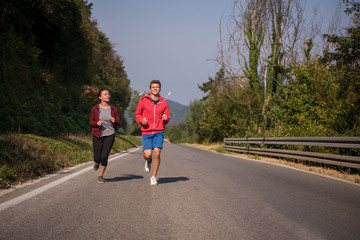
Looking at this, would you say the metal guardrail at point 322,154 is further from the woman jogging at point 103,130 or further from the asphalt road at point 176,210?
the woman jogging at point 103,130

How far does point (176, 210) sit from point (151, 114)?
2.27m

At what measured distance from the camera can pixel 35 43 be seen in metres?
14.3

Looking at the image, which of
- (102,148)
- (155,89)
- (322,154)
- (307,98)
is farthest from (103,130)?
(307,98)

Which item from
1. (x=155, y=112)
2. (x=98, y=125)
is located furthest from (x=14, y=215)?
(x=155, y=112)

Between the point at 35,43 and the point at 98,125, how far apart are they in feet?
36.8

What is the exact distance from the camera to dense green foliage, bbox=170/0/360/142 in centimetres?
1033

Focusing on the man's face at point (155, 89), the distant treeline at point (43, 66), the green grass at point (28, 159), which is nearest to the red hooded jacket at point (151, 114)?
the man's face at point (155, 89)

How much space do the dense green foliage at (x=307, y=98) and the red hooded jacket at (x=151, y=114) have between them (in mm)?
7093

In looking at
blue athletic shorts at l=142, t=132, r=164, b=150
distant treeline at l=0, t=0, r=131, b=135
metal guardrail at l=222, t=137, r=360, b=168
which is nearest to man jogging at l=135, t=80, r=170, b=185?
blue athletic shorts at l=142, t=132, r=164, b=150

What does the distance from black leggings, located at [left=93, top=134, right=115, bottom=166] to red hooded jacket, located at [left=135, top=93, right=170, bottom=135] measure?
2.69 feet

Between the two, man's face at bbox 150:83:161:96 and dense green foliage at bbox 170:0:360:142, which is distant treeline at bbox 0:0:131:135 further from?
dense green foliage at bbox 170:0:360:142

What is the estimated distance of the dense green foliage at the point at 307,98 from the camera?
10334mm

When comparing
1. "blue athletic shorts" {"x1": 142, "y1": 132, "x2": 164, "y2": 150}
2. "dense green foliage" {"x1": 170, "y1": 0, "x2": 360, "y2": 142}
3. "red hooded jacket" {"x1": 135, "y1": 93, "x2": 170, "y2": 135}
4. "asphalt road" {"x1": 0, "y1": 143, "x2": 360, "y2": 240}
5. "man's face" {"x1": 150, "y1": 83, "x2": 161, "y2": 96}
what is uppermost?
"dense green foliage" {"x1": 170, "y1": 0, "x2": 360, "y2": 142}

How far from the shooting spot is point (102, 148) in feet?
19.0
